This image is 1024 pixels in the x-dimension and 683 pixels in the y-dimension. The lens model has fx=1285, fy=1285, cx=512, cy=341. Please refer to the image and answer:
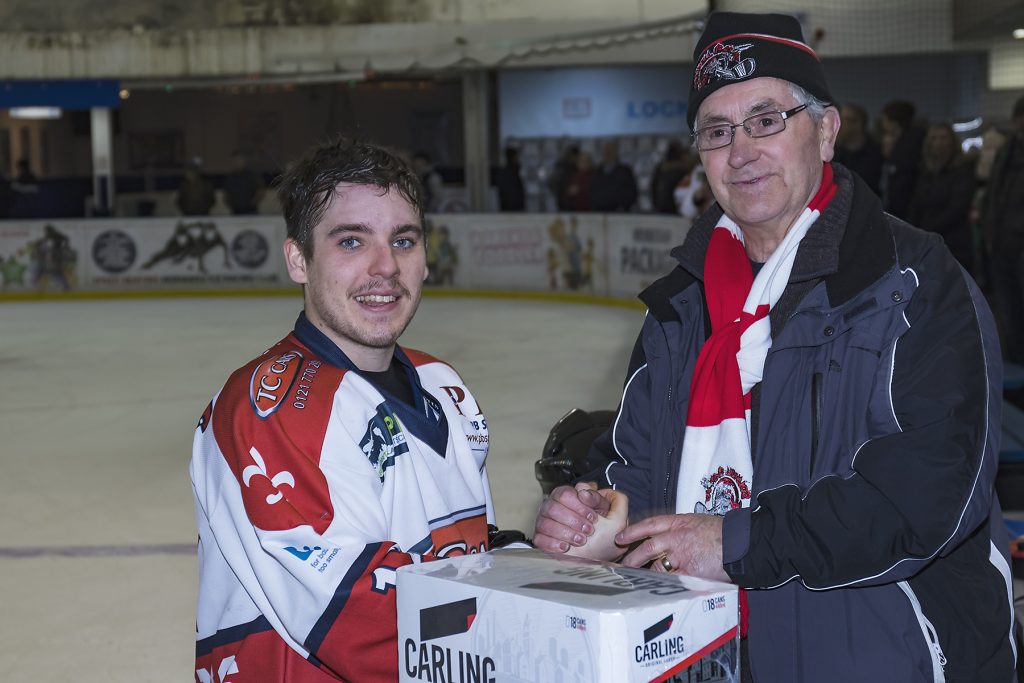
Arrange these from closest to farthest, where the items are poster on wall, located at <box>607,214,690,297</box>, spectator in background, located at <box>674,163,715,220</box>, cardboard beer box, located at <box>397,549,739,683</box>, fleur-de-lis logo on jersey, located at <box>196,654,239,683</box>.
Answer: cardboard beer box, located at <box>397,549,739,683</box>
fleur-de-lis logo on jersey, located at <box>196,654,239,683</box>
spectator in background, located at <box>674,163,715,220</box>
poster on wall, located at <box>607,214,690,297</box>

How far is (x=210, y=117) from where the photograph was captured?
2231 centimetres

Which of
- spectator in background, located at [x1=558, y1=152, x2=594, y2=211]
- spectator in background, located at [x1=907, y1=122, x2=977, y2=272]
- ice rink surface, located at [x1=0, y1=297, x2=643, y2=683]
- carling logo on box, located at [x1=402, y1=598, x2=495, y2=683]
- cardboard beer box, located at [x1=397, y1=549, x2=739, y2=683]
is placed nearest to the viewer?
cardboard beer box, located at [x1=397, y1=549, x2=739, y2=683]

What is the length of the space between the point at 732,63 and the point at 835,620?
738mm

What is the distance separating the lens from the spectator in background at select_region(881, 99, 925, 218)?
820 cm

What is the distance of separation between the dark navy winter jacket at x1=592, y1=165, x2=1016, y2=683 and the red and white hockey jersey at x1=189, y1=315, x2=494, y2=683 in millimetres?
418

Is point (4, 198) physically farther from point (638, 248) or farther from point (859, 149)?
point (859, 149)

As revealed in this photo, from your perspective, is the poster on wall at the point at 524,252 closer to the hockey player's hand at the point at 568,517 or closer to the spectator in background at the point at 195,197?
the spectator in background at the point at 195,197

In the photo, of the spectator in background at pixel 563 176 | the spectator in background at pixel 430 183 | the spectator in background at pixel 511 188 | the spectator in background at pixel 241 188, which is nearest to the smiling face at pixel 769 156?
the spectator in background at pixel 563 176

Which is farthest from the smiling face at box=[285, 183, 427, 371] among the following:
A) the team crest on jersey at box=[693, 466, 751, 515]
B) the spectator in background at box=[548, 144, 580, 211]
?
the spectator in background at box=[548, 144, 580, 211]

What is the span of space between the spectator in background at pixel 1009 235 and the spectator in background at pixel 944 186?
21 cm

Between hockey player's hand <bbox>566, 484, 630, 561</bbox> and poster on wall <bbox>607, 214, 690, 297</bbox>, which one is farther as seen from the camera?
poster on wall <bbox>607, 214, 690, 297</bbox>

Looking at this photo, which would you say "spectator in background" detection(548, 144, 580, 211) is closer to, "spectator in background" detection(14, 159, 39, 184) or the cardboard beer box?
"spectator in background" detection(14, 159, 39, 184)

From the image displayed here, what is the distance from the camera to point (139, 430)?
7.13 metres

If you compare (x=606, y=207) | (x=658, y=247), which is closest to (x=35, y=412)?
(x=658, y=247)
